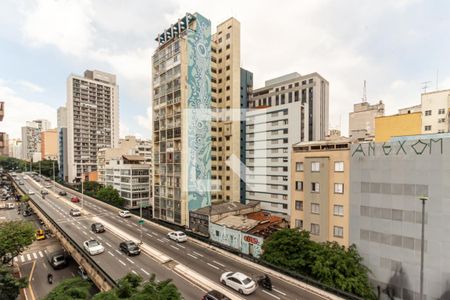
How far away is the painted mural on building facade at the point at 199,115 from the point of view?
1902 inches

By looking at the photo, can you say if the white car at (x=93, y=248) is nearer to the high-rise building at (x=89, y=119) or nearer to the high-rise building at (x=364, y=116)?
the high-rise building at (x=364, y=116)

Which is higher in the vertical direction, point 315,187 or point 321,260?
point 315,187

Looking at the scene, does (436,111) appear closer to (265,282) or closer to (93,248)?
(265,282)

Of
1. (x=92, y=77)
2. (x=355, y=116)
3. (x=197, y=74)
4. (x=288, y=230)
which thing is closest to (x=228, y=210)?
(x=288, y=230)

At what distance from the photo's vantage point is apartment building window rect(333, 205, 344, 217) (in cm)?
2678

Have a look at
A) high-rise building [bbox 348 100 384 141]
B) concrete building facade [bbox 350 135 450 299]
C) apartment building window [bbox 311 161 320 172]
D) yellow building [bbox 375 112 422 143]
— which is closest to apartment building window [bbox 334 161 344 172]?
concrete building facade [bbox 350 135 450 299]

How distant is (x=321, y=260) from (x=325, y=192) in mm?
8088

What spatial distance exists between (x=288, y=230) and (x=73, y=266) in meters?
34.2

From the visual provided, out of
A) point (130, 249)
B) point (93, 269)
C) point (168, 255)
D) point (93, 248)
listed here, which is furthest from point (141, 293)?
point (93, 248)

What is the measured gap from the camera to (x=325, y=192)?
27562 mm

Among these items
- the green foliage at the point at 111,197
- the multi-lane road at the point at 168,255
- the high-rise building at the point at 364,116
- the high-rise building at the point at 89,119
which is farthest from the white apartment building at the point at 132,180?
the high-rise building at the point at 364,116

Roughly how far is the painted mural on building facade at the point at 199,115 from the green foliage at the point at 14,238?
2636 centimetres

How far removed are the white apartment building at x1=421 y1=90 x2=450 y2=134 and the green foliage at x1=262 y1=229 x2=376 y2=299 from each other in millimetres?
43420

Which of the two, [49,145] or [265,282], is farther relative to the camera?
[49,145]
